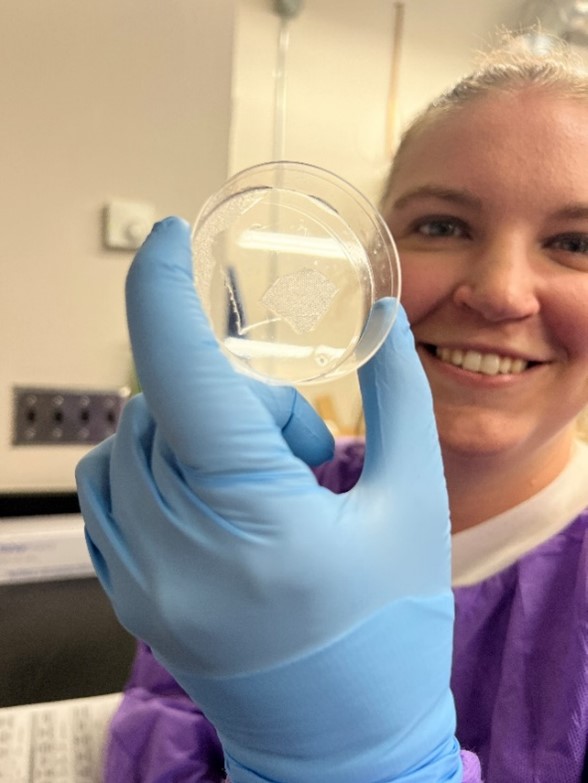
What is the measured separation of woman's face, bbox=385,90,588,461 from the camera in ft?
2.08

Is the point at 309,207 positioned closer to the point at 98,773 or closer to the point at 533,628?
the point at 533,628

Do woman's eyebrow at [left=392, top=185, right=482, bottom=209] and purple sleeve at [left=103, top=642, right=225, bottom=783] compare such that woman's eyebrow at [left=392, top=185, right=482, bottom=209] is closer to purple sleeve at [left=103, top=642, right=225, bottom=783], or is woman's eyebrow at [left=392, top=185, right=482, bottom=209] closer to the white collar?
the white collar

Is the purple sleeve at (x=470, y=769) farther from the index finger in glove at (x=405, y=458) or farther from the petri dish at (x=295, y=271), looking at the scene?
the petri dish at (x=295, y=271)

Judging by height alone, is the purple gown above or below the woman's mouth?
below

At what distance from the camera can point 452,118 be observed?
27.4 inches

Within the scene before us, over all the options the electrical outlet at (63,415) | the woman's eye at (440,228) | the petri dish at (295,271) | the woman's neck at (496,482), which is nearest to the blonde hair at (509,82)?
the woman's eye at (440,228)

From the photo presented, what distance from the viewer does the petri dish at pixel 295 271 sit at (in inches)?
21.6

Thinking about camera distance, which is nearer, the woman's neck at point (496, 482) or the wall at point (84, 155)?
the woman's neck at point (496, 482)

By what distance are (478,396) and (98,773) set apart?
530 mm

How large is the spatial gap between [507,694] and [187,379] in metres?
0.42

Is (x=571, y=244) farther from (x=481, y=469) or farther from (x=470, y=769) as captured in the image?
(x=470, y=769)

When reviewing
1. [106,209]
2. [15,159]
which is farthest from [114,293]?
[15,159]

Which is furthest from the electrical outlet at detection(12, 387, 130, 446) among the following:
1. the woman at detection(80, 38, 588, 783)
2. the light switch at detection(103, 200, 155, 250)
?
the woman at detection(80, 38, 588, 783)

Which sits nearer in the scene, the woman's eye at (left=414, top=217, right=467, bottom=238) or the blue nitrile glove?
the blue nitrile glove
